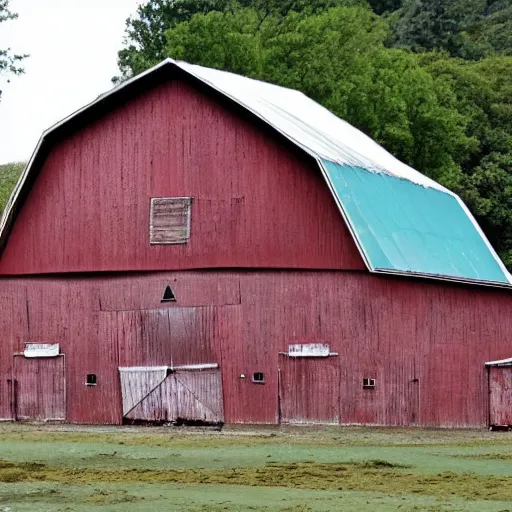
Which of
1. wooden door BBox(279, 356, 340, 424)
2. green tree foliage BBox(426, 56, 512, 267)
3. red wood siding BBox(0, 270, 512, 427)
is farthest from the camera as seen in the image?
green tree foliage BBox(426, 56, 512, 267)

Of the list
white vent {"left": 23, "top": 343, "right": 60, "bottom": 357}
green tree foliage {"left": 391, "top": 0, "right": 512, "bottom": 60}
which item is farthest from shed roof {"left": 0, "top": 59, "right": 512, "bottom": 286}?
green tree foliage {"left": 391, "top": 0, "right": 512, "bottom": 60}

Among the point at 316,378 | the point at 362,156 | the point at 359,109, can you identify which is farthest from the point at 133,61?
the point at 316,378

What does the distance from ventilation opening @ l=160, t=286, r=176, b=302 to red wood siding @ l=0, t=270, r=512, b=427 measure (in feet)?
0.39

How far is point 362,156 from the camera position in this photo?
37000mm

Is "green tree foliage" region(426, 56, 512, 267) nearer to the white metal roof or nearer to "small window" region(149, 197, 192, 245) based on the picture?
the white metal roof

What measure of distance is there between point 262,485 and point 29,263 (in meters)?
14.8

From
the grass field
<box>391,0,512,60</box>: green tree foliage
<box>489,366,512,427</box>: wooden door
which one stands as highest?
→ <box>391,0,512,60</box>: green tree foliage

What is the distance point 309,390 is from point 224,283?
2.97 m

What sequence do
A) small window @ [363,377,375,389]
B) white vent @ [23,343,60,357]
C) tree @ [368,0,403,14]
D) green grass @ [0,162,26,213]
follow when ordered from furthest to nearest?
tree @ [368,0,403,14] → green grass @ [0,162,26,213] → white vent @ [23,343,60,357] → small window @ [363,377,375,389]

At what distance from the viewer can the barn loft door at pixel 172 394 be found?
33.8m

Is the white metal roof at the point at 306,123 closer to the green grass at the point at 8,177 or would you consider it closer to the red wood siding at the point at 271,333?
the red wood siding at the point at 271,333

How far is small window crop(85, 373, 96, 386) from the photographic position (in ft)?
114

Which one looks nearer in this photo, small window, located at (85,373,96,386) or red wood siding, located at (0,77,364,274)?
red wood siding, located at (0,77,364,274)

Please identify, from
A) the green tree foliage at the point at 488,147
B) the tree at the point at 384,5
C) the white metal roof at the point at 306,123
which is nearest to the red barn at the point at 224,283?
the white metal roof at the point at 306,123
